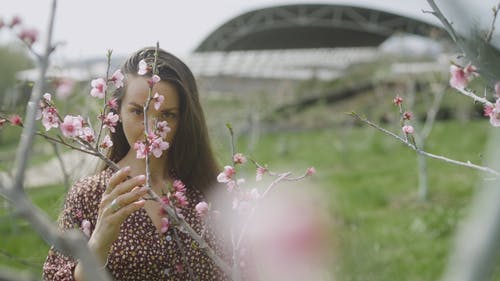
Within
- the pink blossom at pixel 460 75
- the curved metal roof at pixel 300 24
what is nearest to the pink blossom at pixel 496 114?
the pink blossom at pixel 460 75

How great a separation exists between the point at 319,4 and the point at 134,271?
17.9 meters

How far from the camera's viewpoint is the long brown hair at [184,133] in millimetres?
1929

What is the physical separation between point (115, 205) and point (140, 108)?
22.5 inches

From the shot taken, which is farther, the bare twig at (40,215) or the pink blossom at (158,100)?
the pink blossom at (158,100)

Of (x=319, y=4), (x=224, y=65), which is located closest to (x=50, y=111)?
(x=319, y=4)

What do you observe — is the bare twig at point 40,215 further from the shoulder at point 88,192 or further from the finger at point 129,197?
the shoulder at point 88,192

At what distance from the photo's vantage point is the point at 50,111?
1438 millimetres

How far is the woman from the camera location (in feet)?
5.88

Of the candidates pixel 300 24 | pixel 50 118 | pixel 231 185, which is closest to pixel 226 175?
pixel 231 185

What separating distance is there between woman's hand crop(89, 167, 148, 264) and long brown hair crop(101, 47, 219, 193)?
643mm

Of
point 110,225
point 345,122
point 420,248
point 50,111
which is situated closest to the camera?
point 110,225

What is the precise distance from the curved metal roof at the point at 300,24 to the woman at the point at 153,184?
17.0m

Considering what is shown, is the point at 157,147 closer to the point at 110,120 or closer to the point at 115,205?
the point at 110,120

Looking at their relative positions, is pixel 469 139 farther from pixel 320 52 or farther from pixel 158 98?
pixel 320 52
